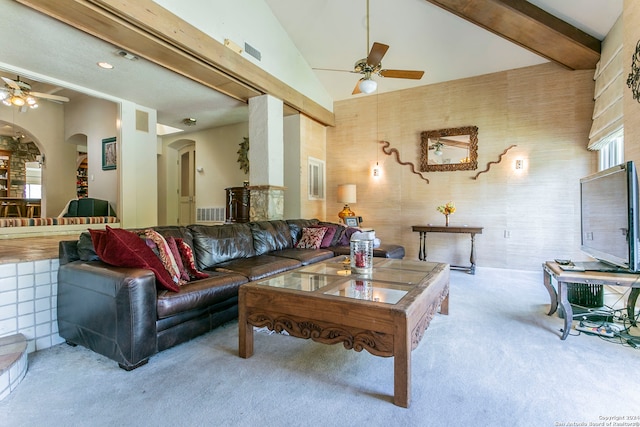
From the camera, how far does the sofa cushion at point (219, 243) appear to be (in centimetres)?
312

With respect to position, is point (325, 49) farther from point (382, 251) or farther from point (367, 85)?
point (382, 251)

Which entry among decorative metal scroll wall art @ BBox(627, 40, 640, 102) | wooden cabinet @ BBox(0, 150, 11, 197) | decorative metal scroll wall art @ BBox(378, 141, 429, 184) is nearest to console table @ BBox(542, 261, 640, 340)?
decorative metal scroll wall art @ BBox(627, 40, 640, 102)

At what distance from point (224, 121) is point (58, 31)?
3604mm

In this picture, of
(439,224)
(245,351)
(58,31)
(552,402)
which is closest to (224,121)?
(58,31)

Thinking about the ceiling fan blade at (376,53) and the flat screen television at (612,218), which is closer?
the flat screen television at (612,218)

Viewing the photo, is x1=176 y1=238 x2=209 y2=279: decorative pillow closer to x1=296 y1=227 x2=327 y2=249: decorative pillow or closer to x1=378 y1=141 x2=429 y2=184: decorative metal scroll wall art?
x1=296 y1=227 x2=327 y2=249: decorative pillow

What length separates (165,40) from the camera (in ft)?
11.0

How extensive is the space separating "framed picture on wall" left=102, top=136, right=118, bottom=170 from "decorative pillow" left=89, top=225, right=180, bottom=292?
4198 mm

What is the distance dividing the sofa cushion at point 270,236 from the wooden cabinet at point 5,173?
8602 mm

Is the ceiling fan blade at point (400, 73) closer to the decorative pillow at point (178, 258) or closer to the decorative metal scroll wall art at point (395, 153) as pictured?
the decorative metal scroll wall art at point (395, 153)

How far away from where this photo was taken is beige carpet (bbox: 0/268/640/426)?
150cm

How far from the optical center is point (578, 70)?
468cm

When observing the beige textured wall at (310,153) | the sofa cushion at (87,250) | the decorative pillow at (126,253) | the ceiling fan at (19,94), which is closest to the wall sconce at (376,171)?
the beige textured wall at (310,153)

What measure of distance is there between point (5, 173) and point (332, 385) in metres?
10.9
